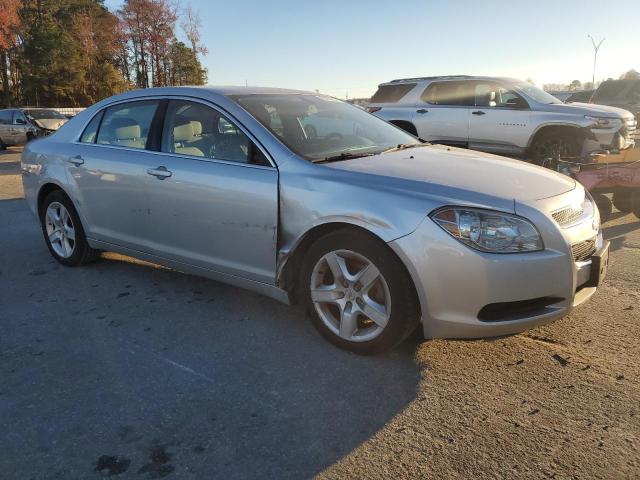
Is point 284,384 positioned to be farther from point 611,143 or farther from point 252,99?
point 611,143

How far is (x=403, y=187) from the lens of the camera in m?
3.04

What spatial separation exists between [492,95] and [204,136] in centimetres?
746

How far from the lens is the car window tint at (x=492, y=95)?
9812 millimetres

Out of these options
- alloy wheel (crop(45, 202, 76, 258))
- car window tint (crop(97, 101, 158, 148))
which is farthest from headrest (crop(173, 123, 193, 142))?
alloy wheel (crop(45, 202, 76, 258))

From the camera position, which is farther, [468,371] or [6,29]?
[6,29]

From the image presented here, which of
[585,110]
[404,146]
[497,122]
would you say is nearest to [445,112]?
[497,122]

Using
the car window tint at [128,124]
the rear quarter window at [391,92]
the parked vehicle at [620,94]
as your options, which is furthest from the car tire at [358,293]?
the parked vehicle at [620,94]

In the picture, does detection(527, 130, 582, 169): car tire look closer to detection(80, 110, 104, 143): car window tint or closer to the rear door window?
detection(80, 110, 104, 143): car window tint

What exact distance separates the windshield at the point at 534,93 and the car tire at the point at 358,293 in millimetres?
7712

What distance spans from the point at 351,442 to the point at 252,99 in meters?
2.52

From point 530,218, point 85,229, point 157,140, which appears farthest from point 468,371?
point 85,229

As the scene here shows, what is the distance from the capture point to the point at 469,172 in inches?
132

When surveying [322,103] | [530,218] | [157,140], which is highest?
[322,103]

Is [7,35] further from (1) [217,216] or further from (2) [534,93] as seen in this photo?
(1) [217,216]
